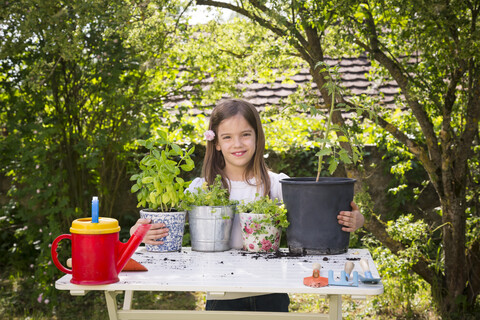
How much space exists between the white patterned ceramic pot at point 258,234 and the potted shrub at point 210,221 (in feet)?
0.19

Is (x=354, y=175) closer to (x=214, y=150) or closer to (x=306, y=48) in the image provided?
(x=306, y=48)

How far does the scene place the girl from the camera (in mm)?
2156

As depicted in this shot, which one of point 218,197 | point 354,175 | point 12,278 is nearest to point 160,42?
point 354,175

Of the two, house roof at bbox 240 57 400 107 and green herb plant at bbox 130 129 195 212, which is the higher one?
house roof at bbox 240 57 400 107

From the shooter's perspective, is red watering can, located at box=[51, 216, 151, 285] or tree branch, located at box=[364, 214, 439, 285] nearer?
red watering can, located at box=[51, 216, 151, 285]

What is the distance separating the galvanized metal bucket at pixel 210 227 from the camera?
1823mm

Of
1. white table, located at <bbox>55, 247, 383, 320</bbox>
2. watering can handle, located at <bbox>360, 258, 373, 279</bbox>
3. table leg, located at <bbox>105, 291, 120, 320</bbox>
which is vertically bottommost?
table leg, located at <bbox>105, 291, 120, 320</bbox>

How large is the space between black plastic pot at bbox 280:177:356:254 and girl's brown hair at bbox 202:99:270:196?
1.85ft

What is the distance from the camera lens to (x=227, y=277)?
1.48m

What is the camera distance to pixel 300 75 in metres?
6.14

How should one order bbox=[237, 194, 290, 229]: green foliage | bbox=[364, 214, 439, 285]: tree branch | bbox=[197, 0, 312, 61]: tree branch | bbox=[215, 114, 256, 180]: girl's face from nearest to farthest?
bbox=[237, 194, 290, 229]: green foliage, bbox=[215, 114, 256, 180]: girl's face, bbox=[197, 0, 312, 61]: tree branch, bbox=[364, 214, 439, 285]: tree branch

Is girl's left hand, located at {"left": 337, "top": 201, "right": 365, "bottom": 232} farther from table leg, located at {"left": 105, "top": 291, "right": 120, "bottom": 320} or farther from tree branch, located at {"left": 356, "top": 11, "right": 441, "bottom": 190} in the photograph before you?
tree branch, located at {"left": 356, "top": 11, "right": 441, "bottom": 190}

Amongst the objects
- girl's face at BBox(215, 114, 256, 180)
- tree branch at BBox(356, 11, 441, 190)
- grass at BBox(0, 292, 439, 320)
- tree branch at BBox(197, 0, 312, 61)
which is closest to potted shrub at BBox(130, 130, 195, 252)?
girl's face at BBox(215, 114, 256, 180)

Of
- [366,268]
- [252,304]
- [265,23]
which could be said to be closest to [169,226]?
[252,304]
